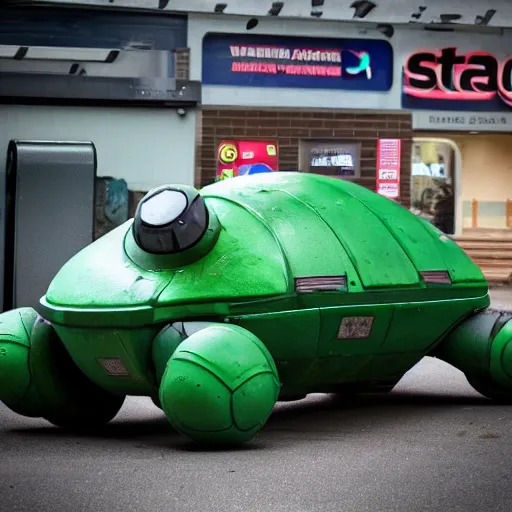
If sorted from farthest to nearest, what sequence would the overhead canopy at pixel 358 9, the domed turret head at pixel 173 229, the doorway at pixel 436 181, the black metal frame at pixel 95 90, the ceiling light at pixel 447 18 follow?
the doorway at pixel 436 181, the ceiling light at pixel 447 18, the overhead canopy at pixel 358 9, the black metal frame at pixel 95 90, the domed turret head at pixel 173 229

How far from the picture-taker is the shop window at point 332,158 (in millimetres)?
17969

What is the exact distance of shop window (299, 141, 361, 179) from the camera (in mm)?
17969

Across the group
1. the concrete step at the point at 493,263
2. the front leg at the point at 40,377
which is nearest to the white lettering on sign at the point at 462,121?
the concrete step at the point at 493,263

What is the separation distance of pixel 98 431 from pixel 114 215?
1088 cm

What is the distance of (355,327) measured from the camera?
6.51 m

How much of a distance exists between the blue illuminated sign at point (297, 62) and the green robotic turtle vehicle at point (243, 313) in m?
10.5

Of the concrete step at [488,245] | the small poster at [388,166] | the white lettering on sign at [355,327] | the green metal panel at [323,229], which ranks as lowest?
the concrete step at [488,245]

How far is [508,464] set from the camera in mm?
5285

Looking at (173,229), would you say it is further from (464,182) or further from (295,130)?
(464,182)

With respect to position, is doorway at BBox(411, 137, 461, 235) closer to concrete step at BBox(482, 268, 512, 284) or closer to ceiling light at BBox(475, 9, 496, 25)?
concrete step at BBox(482, 268, 512, 284)

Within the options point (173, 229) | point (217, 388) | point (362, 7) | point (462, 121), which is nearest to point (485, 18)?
point (462, 121)

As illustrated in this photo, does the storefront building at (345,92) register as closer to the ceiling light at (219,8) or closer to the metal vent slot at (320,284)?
the ceiling light at (219,8)

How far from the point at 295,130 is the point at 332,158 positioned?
715 millimetres

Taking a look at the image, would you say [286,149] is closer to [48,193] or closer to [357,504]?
[48,193]
